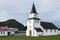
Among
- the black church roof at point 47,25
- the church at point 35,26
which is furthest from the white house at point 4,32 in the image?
the black church roof at point 47,25

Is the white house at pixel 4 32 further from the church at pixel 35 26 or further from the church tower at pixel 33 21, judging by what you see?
the church tower at pixel 33 21

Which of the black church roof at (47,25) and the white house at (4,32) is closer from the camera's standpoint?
the white house at (4,32)

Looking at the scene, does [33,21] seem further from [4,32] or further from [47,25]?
[4,32]

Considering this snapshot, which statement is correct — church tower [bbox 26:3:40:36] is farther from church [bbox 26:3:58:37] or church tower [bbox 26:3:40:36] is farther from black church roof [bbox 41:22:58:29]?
black church roof [bbox 41:22:58:29]

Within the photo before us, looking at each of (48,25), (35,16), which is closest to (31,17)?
(35,16)

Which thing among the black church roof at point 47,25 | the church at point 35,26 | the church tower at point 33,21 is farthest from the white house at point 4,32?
the black church roof at point 47,25

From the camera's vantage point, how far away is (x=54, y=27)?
7869 cm

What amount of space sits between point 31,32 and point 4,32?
10.5 m

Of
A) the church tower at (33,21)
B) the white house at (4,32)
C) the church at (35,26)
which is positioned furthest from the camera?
the white house at (4,32)

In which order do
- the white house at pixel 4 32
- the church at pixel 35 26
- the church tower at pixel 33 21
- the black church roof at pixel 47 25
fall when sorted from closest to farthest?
the church at pixel 35 26
the church tower at pixel 33 21
the white house at pixel 4 32
the black church roof at pixel 47 25

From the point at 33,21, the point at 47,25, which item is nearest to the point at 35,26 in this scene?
the point at 33,21

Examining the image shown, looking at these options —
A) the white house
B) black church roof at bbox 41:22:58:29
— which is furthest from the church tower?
the white house

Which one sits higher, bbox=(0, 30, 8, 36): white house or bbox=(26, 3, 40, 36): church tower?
bbox=(26, 3, 40, 36): church tower

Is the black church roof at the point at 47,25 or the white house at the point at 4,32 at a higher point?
the black church roof at the point at 47,25
